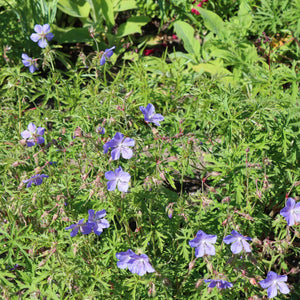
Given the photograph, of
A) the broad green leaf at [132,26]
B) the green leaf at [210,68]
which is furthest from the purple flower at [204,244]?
the broad green leaf at [132,26]

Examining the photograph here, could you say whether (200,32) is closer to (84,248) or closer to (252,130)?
(252,130)

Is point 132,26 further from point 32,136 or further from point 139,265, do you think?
point 139,265

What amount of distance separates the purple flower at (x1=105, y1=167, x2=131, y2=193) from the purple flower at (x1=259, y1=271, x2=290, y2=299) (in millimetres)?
842

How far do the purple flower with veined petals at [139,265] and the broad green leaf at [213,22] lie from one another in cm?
304

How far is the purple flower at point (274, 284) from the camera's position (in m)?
2.19

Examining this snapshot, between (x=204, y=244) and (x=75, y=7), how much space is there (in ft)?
11.4

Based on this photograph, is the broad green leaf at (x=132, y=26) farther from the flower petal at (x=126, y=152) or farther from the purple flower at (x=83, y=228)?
the purple flower at (x=83, y=228)

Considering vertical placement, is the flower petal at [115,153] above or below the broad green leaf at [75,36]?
above

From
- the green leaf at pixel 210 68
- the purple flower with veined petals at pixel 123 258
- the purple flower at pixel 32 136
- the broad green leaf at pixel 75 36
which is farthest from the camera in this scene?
the broad green leaf at pixel 75 36

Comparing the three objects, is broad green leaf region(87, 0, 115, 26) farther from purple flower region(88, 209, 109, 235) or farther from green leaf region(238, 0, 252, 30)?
purple flower region(88, 209, 109, 235)

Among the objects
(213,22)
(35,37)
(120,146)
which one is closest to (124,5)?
(213,22)

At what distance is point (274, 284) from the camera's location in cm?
222

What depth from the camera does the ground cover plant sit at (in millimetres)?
2250

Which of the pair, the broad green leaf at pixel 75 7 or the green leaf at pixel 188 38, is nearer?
the green leaf at pixel 188 38
